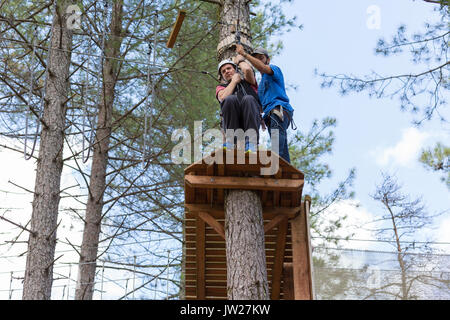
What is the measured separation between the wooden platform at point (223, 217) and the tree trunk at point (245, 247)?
120 mm

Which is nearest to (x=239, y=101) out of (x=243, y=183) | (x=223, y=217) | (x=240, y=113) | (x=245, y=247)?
(x=240, y=113)

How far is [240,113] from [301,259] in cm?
115

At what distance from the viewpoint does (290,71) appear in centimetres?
857

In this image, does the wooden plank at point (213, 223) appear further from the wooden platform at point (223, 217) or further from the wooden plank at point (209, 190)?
the wooden plank at point (209, 190)

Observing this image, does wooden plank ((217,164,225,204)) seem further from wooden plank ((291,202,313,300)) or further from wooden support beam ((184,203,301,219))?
wooden plank ((291,202,313,300))

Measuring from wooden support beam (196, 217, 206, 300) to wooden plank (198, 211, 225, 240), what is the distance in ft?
0.39

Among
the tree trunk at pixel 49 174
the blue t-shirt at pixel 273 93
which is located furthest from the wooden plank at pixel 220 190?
the tree trunk at pixel 49 174

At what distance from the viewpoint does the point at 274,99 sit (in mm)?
4410

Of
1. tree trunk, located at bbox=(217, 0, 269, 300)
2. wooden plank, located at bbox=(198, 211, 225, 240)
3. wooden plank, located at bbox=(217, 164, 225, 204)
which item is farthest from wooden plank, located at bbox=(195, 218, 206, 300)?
tree trunk, located at bbox=(217, 0, 269, 300)

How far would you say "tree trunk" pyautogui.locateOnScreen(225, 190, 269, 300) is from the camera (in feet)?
12.2
